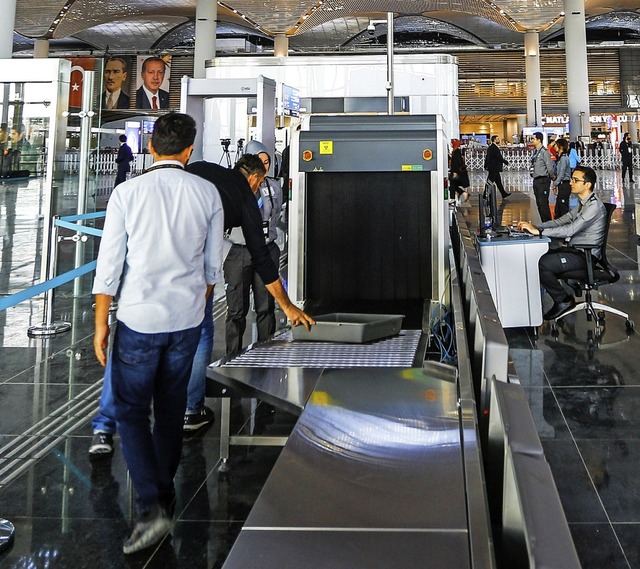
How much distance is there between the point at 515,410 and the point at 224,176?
7.82 feet

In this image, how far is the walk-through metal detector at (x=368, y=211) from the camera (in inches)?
174

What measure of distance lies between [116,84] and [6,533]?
1807 inches

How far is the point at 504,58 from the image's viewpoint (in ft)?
150

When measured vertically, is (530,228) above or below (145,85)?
below

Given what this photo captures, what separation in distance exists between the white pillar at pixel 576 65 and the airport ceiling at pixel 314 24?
391cm

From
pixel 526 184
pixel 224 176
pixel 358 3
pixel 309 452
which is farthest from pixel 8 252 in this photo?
pixel 358 3

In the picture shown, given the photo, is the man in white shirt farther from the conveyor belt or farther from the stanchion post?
the stanchion post

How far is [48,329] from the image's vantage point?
20.2 ft

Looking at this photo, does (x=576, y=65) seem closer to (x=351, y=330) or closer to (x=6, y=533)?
(x=351, y=330)

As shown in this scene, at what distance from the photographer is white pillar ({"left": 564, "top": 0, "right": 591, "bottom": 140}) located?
1134 inches

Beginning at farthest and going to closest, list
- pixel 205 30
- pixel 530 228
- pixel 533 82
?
pixel 533 82
pixel 205 30
pixel 530 228

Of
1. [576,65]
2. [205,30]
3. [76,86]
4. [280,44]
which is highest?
[280,44]

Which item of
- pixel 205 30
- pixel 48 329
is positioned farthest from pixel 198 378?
pixel 205 30

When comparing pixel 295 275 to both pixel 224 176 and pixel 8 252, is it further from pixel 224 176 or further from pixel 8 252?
pixel 8 252
